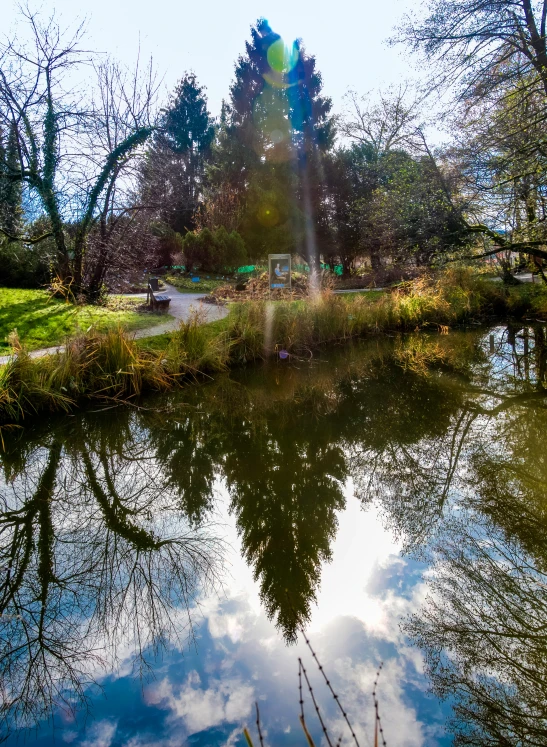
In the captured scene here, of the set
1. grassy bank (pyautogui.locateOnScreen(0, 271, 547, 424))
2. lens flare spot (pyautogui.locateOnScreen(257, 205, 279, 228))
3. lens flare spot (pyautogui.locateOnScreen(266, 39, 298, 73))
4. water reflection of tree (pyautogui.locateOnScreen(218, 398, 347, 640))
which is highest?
lens flare spot (pyautogui.locateOnScreen(266, 39, 298, 73))

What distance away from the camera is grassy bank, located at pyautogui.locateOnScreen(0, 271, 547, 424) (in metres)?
5.11

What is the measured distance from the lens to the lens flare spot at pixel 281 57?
2048 centimetres

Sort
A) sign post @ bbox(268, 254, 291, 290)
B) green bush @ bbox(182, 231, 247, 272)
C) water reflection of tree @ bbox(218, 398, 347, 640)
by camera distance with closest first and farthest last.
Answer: water reflection of tree @ bbox(218, 398, 347, 640)
sign post @ bbox(268, 254, 291, 290)
green bush @ bbox(182, 231, 247, 272)

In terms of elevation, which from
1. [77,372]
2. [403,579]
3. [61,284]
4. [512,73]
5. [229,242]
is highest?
[512,73]

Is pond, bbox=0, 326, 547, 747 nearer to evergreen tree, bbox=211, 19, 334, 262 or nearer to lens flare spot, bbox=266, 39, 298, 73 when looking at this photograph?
evergreen tree, bbox=211, 19, 334, 262

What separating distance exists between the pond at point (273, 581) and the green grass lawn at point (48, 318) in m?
2.50

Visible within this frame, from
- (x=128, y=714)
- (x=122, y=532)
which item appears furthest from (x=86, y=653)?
(x=122, y=532)

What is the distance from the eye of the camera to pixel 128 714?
172cm

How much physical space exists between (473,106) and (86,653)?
10312mm

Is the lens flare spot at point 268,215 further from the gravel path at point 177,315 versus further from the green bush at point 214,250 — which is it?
the gravel path at point 177,315

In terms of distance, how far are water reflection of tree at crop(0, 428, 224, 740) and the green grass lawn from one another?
331 centimetres

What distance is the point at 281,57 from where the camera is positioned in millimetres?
20766

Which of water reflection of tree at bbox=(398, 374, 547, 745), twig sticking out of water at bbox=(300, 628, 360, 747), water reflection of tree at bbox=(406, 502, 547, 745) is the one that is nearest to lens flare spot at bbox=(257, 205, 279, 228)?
water reflection of tree at bbox=(398, 374, 547, 745)

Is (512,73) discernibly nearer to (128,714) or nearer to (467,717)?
(467,717)
